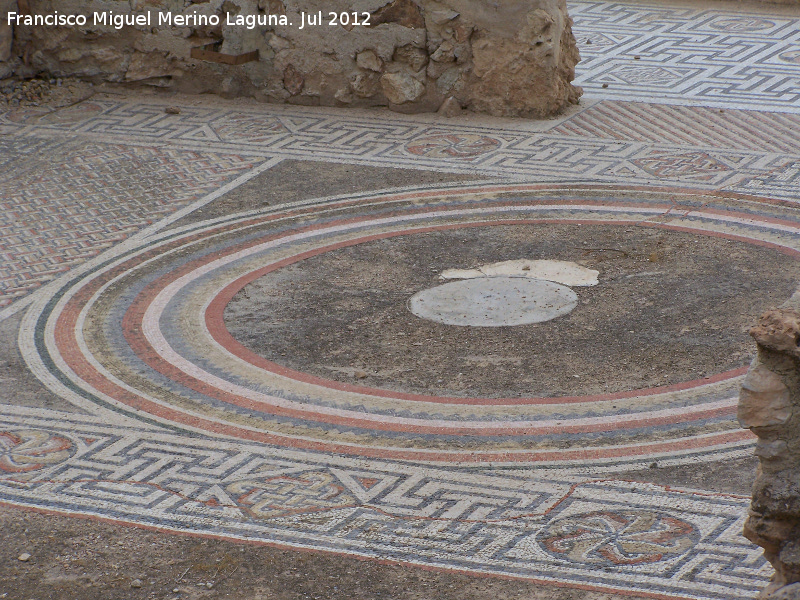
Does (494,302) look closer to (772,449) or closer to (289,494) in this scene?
(289,494)

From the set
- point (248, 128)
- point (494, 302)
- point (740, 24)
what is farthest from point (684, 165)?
→ point (740, 24)

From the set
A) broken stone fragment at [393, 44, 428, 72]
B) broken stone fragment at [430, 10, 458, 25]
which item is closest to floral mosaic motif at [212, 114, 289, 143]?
broken stone fragment at [393, 44, 428, 72]

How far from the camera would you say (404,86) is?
7.13 m

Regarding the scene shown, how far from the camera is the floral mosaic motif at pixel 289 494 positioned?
3238 millimetres

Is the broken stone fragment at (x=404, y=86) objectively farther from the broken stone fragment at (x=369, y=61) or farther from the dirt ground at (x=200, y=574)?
the dirt ground at (x=200, y=574)

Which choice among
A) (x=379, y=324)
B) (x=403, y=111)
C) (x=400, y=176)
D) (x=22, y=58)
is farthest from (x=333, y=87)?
(x=379, y=324)

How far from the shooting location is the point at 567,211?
556 centimetres

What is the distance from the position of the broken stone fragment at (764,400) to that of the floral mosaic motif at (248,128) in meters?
4.91

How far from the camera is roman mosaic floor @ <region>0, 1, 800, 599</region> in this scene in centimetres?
318

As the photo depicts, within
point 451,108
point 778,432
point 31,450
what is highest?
point 778,432

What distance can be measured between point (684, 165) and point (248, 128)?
2554mm

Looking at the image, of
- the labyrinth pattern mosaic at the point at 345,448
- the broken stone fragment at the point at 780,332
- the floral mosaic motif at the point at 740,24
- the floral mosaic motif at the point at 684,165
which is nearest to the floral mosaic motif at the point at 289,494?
the labyrinth pattern mosaic at the point at 345,448

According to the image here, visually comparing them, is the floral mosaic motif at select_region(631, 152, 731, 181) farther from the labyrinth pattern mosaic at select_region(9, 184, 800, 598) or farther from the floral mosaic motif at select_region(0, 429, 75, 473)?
the floral mosaic motif at select_region(0, 429, 75, 473)

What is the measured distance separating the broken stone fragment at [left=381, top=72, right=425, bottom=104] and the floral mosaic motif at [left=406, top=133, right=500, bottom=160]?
0.49 meters
